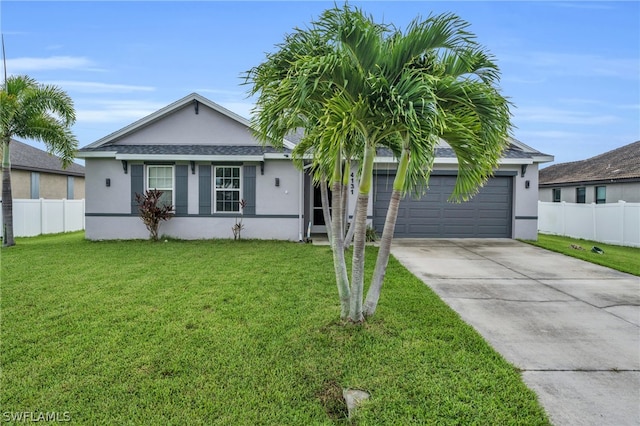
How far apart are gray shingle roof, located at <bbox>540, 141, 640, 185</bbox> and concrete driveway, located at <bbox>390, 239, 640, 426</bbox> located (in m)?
9.81

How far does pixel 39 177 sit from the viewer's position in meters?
18.6

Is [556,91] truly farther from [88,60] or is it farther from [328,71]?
[88,60]

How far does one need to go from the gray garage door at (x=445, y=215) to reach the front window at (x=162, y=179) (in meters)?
7.22

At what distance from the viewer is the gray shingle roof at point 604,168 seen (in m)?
16.0

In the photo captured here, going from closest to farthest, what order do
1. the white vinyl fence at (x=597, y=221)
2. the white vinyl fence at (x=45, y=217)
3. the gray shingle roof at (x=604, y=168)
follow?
the white vinyl fence at (x=597, y=221)
the white vinyl fence at (x=45, y=217)
the gray shingle roof at (x=604, y=168)

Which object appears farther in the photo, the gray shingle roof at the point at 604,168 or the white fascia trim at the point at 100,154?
the gray shingle roof at the point at 604,168

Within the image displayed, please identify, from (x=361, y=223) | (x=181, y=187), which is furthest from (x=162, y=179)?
(x=361, y=223)

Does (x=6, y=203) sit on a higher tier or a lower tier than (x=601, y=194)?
lower

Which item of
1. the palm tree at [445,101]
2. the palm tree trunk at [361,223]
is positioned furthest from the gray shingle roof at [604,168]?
the palm tree trunk at [361,223]

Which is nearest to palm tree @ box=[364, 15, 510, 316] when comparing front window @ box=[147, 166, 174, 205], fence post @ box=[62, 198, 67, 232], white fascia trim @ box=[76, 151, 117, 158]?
front window @ box=[147, 166, 174, 205]

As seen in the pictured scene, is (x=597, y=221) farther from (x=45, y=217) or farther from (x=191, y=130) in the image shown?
(x=45, y=217)

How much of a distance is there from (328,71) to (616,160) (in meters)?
21.4

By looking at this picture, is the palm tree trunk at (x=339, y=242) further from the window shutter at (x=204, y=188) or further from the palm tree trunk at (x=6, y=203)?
the palm tree trunk at (x=6, y=203)

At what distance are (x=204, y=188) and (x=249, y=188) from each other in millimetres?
1516
